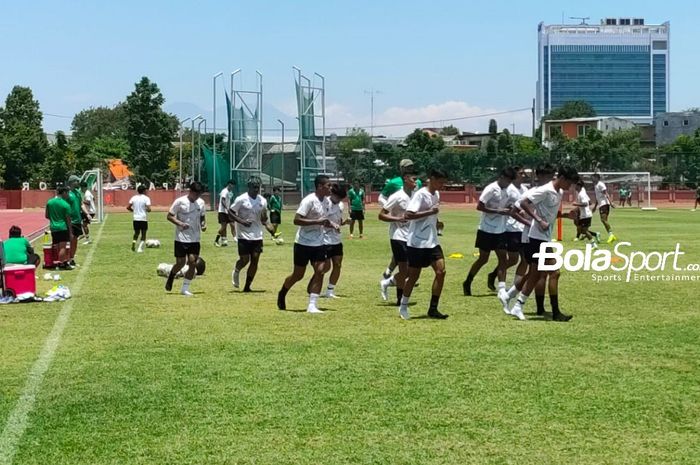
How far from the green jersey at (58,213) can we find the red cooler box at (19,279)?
5.44 meters

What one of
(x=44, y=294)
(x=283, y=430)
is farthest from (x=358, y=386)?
(x=44, y=294)

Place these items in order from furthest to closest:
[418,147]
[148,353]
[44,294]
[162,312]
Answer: [418,147], [44,294], [162,312], [148,353]

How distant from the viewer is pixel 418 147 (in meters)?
92.1

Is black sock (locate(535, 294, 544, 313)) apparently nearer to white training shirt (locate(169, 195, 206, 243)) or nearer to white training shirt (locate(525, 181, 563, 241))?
white training shirt (locate(525, 181, 563, 241))

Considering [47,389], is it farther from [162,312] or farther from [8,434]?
[162,312]

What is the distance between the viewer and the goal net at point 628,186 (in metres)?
69.4

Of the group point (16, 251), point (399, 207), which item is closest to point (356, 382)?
point (399, 207)

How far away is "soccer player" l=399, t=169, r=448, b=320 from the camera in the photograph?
12086 mm

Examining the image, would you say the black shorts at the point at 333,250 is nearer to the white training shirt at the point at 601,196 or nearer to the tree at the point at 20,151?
the white training shirt at the point at 601,196

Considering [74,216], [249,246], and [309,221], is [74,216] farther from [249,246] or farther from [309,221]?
[309,221]

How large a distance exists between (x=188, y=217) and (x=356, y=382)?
25.7ft

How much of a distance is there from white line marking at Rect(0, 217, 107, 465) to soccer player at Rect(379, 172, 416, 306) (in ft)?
14.5

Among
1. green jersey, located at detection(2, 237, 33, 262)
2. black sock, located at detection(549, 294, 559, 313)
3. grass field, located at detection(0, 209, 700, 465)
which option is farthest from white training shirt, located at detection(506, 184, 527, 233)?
green jersey, located at detection(2, 237, 33, 262)

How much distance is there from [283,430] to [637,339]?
5.08 metres
